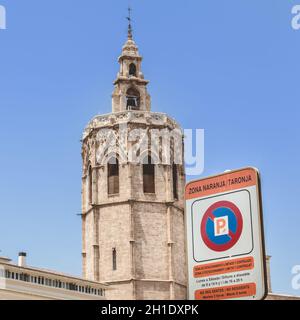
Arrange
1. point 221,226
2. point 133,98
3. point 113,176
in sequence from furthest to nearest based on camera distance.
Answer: point 133,98, point 113,176, point 221,226

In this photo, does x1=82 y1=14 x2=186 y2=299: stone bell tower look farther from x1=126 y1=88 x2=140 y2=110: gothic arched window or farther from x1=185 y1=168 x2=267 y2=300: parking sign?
x1=185 y1=168 x2=267 y2=300: parking sign

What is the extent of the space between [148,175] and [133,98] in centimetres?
978

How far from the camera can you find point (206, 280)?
348 inches

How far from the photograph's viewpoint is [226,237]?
8711 mm

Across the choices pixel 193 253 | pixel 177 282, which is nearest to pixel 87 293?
pixel 177 282

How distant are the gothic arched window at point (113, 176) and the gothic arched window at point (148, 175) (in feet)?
8.84

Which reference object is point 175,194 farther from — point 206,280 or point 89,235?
point 206,280

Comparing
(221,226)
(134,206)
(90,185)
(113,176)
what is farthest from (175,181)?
(221,226)

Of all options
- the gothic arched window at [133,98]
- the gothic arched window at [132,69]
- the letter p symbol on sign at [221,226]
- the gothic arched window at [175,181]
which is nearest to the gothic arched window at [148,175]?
the gothic arched window at [175,181]

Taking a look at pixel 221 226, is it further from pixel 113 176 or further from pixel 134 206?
pixel 113 176

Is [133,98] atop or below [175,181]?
atop

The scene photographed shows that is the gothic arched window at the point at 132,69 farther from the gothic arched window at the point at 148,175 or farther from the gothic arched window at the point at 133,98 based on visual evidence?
the gothic arched window at the point at 148,175

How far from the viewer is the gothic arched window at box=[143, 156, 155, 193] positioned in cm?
7338
